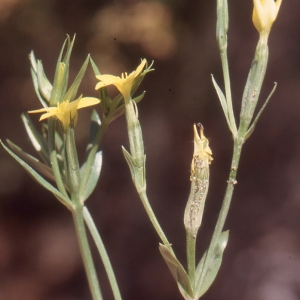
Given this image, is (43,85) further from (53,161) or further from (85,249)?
(85,249)

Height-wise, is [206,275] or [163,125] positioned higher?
[206,275]

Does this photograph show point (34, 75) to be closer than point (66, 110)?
No

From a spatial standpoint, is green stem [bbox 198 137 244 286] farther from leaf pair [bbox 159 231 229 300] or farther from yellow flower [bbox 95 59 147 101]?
yellow flower [bbox 95 59 147 101]

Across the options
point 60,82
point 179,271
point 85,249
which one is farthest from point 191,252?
point 60,82

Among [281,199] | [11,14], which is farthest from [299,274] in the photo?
[11,14]

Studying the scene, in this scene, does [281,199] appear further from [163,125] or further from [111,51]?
[111,51]

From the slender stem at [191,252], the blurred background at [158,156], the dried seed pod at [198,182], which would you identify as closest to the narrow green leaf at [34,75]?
the dried seed pod at [198,182]
